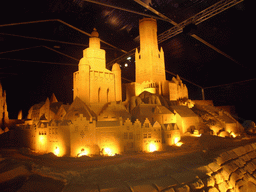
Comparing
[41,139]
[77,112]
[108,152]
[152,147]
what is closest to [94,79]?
[77,112]

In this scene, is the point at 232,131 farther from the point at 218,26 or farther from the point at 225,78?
the point at 218,26

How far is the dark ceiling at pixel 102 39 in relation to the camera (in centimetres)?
2505

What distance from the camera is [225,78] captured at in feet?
128

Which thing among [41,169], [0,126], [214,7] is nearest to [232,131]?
[214,7]

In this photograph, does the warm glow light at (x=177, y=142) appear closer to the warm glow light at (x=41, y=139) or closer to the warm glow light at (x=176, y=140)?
the warm glow light at (x=176, y=140)

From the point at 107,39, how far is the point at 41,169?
28.7m

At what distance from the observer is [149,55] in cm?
4006

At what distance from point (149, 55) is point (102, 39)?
1063 cm

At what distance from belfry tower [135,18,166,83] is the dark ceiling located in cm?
182

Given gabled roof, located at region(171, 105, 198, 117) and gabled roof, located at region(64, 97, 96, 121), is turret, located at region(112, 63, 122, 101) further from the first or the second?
gabled roof, located at region(171, 105, 198, 117)

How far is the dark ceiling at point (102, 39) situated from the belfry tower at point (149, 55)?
1821mm

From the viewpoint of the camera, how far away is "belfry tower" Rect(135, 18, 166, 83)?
39.3 metres

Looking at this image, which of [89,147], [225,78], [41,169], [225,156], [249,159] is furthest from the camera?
[225,78]

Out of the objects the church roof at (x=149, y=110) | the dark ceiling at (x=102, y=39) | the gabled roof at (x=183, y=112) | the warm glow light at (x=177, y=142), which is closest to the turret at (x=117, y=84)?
the church roof at (x=149, y=110)
